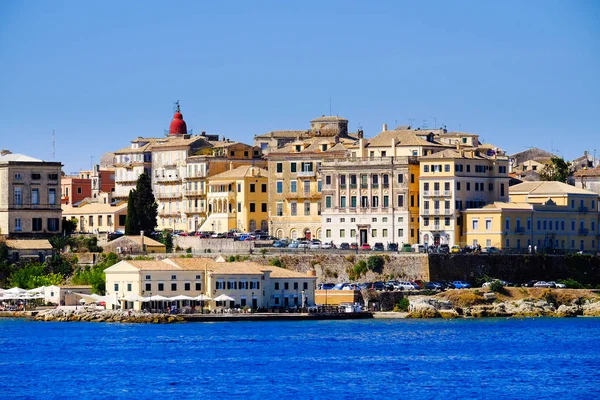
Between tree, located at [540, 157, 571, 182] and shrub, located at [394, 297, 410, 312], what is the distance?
3010cm

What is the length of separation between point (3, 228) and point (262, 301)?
2382 centimetres

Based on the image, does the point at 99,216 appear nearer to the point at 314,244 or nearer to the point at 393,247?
the point at 314,244

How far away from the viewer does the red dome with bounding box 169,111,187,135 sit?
15212cm

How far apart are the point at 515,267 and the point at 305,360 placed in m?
32.0

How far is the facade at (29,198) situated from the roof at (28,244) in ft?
5.51

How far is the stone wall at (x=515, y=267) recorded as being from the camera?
112562mm

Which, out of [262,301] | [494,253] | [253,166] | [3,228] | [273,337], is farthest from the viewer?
[253,166]

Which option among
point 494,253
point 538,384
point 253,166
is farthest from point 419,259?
point 538,384

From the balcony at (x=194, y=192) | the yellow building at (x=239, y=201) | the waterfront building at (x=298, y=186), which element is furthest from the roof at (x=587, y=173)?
the balcony at (x=194, y=192)

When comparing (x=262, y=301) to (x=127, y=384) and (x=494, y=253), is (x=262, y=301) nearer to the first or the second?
(x=494, y=253)

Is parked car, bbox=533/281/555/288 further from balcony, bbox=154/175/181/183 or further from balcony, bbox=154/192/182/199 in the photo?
balcony, bbox=154/175/181/183

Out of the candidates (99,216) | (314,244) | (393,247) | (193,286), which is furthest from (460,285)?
(99,216)

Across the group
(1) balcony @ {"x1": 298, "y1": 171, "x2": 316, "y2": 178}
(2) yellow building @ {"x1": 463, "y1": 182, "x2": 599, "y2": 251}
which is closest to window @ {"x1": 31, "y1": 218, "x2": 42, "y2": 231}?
(1) balcony @ {"x1": 298, "y1": 171, "x2": 316, "y2": 178}

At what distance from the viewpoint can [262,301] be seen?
347 ft
